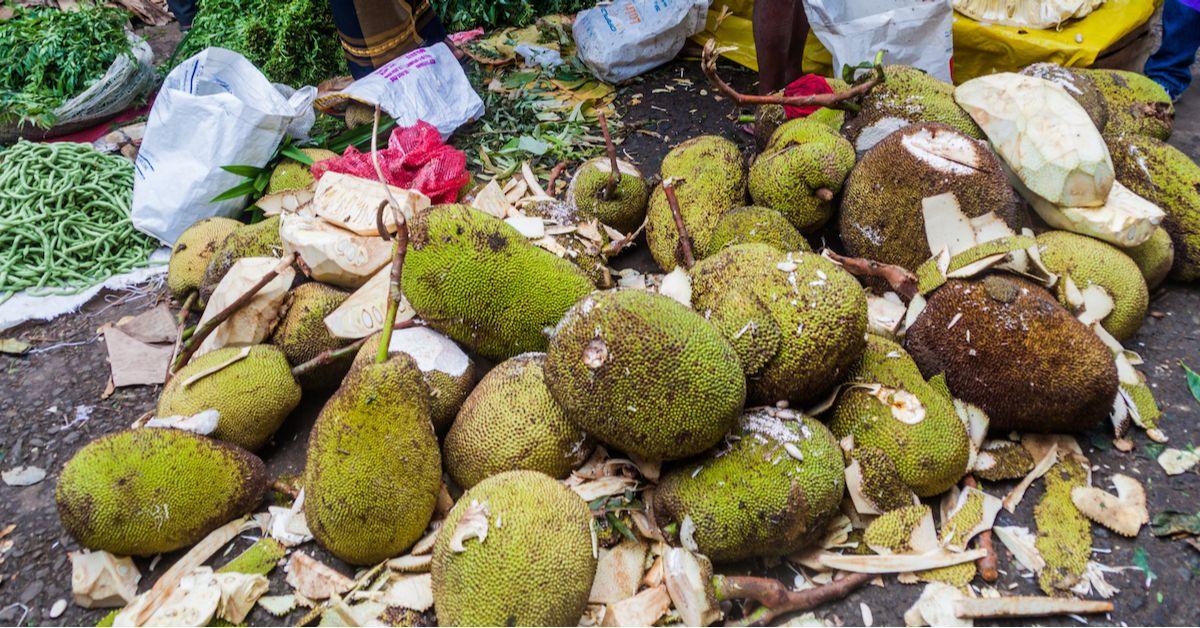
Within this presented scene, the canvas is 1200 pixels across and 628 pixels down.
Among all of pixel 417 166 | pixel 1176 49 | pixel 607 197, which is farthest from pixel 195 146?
pixel 1176 49

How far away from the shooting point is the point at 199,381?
223cm

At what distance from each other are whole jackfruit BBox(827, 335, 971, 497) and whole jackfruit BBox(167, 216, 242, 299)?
2387 mm

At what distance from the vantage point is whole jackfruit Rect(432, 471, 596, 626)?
5.11 feet

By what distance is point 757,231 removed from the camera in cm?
246

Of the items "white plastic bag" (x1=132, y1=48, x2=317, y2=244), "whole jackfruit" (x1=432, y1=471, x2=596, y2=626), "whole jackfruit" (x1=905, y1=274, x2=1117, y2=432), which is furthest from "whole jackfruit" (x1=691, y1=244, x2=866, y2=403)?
"white plastic bag" (x1=132, y1=48, x2=317, y2=244)

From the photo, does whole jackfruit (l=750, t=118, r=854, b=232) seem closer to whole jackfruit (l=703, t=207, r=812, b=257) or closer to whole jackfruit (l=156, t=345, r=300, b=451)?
whole jackfruit (l=703, t=207, r=812, b=257)

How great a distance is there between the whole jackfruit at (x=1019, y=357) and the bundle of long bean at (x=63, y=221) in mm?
3417

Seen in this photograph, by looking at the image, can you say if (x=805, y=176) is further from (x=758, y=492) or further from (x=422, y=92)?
(x=422, y=92)

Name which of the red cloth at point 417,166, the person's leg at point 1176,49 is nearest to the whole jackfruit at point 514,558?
the red cloth at point 417,166

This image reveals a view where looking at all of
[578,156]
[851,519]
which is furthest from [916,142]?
[578,156]

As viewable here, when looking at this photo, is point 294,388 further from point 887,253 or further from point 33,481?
point 887,253

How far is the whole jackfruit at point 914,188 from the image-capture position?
237cm

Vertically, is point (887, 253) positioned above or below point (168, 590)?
above

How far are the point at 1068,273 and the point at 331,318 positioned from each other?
2.39 m
